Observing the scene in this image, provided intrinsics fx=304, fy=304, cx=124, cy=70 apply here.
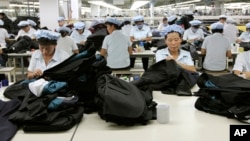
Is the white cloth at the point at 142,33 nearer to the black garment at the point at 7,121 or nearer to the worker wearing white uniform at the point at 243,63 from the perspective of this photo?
the worker wearing white uniform at the point at 243,63

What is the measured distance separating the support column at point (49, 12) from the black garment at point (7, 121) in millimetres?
7508

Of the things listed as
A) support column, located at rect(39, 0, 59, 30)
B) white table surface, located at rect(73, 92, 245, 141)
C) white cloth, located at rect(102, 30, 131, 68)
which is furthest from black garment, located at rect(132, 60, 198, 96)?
support column, located at rect(39, 0, 59, 30)

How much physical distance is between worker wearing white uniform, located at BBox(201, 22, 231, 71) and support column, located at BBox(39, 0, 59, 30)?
18.0 feet

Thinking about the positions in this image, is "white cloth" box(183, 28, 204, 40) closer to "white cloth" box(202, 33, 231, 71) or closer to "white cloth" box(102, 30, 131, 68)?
"white cloth" box(202, 33, 231, 71)

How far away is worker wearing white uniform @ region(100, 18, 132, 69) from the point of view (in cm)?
506

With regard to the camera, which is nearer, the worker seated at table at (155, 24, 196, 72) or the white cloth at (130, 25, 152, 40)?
the worker seated at table at (155, 24, 196, 72)

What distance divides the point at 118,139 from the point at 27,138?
0.51m

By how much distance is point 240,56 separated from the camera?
342cm

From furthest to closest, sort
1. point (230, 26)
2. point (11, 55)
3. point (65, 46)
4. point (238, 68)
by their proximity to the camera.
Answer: point (230, 26) → point (11, 55) → point (65, 46) → point (238, 68)

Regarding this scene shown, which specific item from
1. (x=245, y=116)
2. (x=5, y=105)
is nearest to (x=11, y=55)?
(x=5, y=105)

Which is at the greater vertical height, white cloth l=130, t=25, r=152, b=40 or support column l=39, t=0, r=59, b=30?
support column l=39, t=0, r=59, b=30

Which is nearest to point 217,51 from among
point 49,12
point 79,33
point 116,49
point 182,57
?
point 116,49

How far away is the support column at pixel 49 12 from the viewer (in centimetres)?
926

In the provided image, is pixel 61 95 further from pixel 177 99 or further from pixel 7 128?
pixel 177 99
